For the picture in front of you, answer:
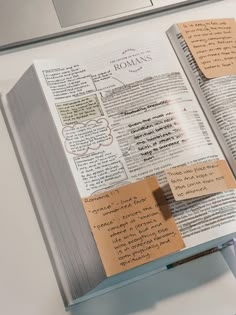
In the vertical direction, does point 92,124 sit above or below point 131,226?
above

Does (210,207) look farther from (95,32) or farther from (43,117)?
(95,32)

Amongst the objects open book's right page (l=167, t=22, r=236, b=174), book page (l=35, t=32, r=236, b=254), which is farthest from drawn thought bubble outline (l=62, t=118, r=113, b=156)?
open book's right page (l=167, t=22, r=236, b=174)

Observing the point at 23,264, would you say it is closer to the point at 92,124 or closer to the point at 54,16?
the point at 92,124

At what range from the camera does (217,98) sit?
2.07ft

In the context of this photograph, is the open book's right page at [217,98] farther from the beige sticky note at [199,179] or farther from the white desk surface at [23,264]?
the white desk surface at [23,264]

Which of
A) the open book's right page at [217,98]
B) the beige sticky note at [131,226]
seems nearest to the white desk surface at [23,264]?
the beige sticky note at [131,226]

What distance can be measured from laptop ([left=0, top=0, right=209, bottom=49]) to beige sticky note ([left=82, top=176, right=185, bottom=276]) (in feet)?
0.93

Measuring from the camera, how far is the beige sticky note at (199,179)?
1.83ft

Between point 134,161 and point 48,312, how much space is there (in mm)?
205

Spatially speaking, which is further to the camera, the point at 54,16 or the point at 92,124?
the point at 54,16

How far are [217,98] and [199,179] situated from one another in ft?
0.41

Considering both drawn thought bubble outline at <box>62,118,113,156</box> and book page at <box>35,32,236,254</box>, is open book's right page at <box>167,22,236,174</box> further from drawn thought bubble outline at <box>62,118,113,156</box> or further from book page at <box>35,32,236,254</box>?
drawn thought bubble outline at <box>62,118,113,156</box>

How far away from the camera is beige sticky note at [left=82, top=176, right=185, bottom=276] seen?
53 cm

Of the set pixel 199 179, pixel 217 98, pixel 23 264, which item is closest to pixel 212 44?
pixel 217 98
